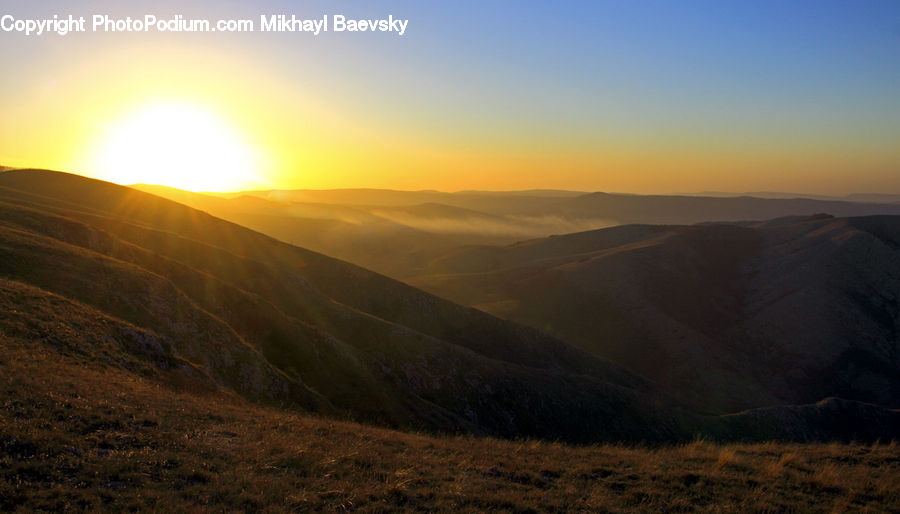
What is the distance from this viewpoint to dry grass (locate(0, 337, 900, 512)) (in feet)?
30.0

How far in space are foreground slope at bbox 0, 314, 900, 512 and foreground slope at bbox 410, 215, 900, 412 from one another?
147ft

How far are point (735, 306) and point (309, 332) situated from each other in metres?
75.6

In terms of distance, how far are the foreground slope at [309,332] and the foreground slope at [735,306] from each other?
64.1 feet

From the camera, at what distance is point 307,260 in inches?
2034

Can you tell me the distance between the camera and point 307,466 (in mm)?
11133

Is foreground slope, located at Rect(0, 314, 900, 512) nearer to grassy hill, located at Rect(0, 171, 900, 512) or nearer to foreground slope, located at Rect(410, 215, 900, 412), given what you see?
grassy hill, located at Rect(0, 171, 900, 512)

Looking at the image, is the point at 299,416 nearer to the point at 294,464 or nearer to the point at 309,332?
the point at 294,464

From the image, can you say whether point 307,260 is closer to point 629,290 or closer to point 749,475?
point 749,475

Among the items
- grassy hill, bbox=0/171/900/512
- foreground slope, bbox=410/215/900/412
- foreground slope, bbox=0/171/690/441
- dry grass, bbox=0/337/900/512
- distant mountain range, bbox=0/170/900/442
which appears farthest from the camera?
foreground slope, bbox=410/215/900/412

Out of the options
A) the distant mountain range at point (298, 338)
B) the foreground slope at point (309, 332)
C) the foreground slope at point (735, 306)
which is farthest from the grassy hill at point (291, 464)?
the foreground slope at point (735, 306)

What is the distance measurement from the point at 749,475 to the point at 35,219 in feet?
132

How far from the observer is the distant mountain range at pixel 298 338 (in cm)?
2133

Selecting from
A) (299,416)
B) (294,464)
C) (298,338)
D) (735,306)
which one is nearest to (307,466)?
(294,464)

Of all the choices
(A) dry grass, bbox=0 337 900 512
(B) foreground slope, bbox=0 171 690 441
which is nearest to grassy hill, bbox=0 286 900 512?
(A) dry grass, bbox=0 337 900 512
